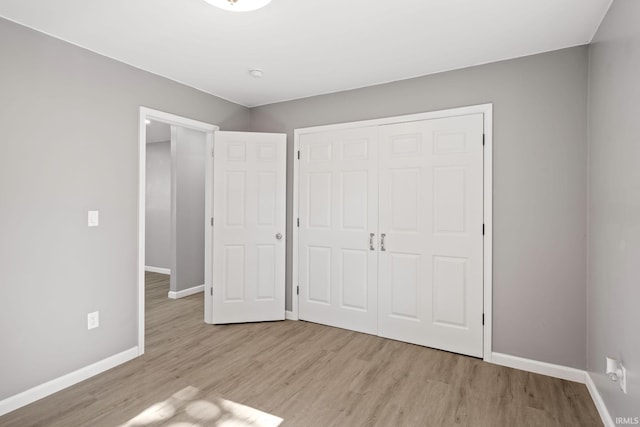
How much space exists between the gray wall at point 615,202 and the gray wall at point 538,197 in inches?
4.4

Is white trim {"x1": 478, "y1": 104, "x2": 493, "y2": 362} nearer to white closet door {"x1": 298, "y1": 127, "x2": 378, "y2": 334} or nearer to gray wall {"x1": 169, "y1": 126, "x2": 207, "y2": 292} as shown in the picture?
white closet door {"x1": 298, "y1": 127, "x2": 378, "y2": 334}

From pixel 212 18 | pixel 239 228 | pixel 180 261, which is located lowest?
pixel 180 261

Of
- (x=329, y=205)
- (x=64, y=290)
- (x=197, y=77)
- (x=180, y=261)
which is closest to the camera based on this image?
A: (x=64, y=290)

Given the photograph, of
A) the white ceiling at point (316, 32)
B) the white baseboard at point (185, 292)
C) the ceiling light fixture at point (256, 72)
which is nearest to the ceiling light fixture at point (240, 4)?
the white ceiling at point (316, 32)

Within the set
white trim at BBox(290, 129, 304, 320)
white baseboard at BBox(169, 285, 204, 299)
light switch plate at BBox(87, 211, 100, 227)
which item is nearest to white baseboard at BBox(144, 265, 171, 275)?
white baseboard at BBox(169, 285, 204, 299)

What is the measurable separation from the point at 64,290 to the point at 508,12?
3619 mm

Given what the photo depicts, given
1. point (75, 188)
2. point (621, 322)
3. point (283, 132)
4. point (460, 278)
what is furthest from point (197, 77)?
point (621, 322)

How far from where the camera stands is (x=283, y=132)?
3965 mm

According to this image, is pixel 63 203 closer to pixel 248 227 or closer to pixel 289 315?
pixel 248 227

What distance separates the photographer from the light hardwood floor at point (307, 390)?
2.08m

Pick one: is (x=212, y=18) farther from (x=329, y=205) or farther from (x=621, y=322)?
(x=621, y=322)

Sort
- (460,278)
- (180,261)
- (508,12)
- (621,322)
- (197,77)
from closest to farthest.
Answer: (621,322) < (508,12) < (460,278) < (197,77) < (180,261)

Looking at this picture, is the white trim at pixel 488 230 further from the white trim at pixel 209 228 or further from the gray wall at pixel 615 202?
the white trim at pixel 209 228

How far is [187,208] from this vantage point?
4.94 meters
